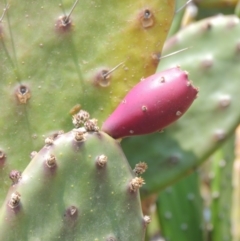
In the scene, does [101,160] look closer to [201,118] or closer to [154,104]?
[154,104]

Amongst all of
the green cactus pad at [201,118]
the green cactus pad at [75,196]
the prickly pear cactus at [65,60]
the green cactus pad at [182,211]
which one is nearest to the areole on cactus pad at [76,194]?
the green cactus pad at [75,196]

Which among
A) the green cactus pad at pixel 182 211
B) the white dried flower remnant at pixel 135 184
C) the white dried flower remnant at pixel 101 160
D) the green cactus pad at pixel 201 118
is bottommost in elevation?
the green cactus pad at pixel 182 211

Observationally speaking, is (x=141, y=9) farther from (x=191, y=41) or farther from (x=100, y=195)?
(x=100, y=195)

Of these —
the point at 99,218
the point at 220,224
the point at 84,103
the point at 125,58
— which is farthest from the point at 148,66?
the point at 220,224

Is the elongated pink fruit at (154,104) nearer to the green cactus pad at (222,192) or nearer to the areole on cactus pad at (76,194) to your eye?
the areole on cactus pad at (76,194)

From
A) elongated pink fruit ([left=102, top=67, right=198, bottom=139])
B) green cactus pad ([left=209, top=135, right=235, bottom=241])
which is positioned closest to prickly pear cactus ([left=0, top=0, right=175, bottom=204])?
elongated pink fruit ([left=102, top=67, right=198, bottom=139])

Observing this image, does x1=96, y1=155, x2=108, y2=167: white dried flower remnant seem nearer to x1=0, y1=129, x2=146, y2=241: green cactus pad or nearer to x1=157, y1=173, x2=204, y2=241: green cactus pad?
x1=0, y1=129, x2=146, y2=241: green cactus pad
